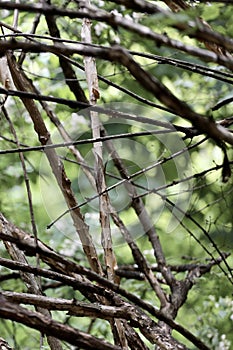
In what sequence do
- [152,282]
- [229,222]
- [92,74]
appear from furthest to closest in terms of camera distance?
[229,222] → [152,282] → [92,74]

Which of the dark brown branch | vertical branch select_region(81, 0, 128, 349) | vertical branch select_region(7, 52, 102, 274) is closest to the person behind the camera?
the dark brown branch

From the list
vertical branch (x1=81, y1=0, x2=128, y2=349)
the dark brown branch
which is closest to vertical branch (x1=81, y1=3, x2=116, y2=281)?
vertical branch (x1=81, y1=0, x2=128, y2=349)

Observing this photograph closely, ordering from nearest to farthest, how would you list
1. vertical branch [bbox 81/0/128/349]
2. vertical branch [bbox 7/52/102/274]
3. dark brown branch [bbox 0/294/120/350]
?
dark brown branch [bbox 0/294/120/350]
vertical branch [bbox 81/0/128/349]
vertical branch [bbox 7/52/102/274]

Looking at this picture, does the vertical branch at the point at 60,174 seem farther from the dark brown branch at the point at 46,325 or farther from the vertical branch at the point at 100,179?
the dark brown branch at the point at 46,325

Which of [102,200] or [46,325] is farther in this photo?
[102,200]

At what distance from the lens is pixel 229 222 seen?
86.0 inches

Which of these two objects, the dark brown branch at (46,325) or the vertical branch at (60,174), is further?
the vertical branch at (60,174)

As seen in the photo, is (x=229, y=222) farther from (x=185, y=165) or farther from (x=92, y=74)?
(x=92, y=74)

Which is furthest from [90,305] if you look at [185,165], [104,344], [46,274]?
[185,165]

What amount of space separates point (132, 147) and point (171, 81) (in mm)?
660

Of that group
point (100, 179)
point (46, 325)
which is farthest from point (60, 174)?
point (46, 325)

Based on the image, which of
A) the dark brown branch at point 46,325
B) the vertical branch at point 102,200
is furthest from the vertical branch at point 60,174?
the dark brown branch at point 46,325

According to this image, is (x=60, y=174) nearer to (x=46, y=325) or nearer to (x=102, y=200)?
(x=102, y=200)

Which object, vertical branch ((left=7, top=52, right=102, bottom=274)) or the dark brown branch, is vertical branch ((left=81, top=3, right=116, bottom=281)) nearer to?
vertical branch ((left=7, top=52, right=102, bottom=274))
